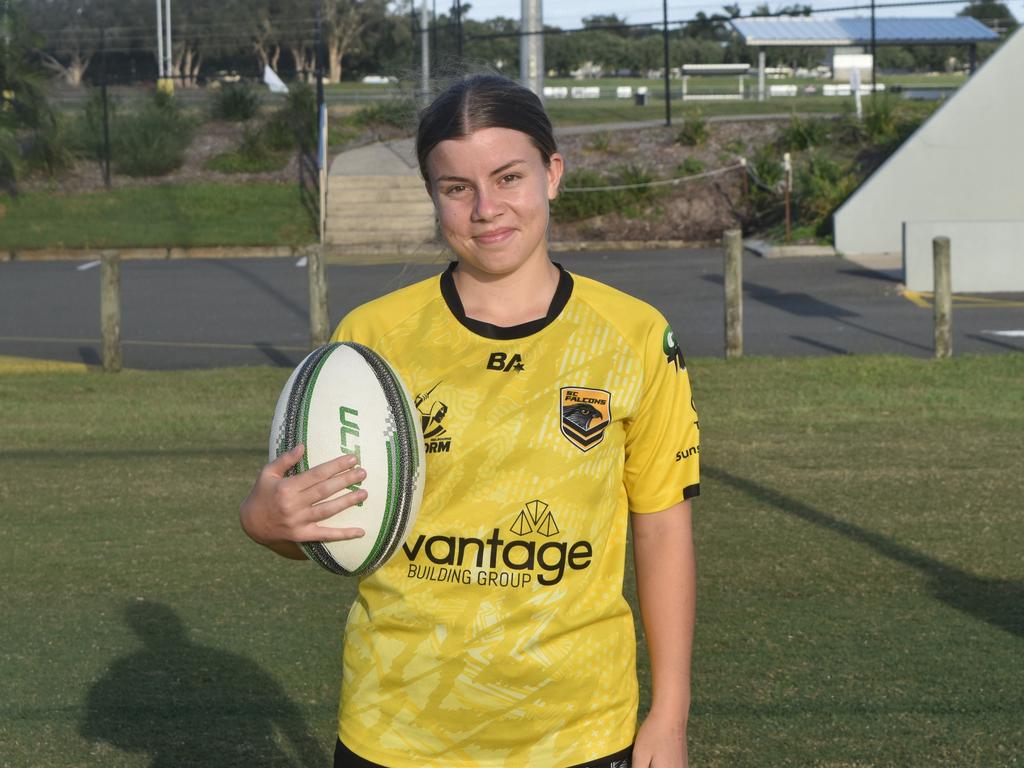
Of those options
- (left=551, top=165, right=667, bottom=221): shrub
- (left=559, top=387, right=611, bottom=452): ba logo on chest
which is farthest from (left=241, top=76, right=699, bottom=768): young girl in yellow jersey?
(left=551, top=165, right=667, bottom=221): shrub

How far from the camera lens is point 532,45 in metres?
25.9

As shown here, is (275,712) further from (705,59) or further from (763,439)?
(705,59)

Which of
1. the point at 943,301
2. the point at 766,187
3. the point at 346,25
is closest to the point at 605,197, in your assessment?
the point at 766,187

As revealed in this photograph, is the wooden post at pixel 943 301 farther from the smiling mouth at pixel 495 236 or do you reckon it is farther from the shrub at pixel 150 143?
the shrub at pixel 150 143

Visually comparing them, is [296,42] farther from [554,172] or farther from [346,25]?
[554,172]

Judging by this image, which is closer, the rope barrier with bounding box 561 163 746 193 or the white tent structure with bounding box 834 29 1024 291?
the white tent structure with bounding box 834 29 1024 291

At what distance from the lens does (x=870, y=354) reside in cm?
1517

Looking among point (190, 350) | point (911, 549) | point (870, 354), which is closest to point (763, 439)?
point (911, 549)

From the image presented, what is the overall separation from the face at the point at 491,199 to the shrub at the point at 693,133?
101 ft

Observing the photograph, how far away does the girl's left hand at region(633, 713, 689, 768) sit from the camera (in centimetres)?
278

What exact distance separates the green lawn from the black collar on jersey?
28.0 meters

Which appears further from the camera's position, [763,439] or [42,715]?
[763,439]

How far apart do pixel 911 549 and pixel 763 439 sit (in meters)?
3.21

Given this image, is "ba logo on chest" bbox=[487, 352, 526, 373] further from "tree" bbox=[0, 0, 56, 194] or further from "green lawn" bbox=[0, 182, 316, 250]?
"tree" bbox=[0, 0, 56, 194]
